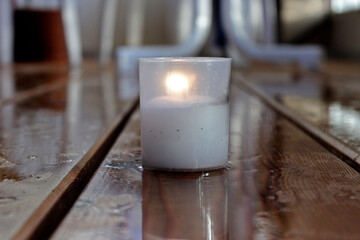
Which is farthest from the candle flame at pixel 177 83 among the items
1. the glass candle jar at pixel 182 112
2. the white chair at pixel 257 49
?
the white chair at pixel 257 49

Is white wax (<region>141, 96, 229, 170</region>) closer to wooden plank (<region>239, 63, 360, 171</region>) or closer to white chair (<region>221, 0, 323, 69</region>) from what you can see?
wooden plank (<region>239, 63, 360, 171</region>)

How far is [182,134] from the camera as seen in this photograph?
34 cm

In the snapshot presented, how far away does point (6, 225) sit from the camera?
24 centimetres

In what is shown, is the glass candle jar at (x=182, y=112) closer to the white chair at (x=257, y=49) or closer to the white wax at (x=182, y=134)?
the white wax at (x=182, y=134)

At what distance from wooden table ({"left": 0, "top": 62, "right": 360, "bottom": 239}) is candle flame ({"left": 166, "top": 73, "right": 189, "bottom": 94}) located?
1.9 inches

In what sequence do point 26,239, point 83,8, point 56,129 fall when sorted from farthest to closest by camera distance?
1. point 83,8
2. point 56,129
3. point 26,239

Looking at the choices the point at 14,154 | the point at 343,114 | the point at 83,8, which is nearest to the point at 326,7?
the point at 83,8

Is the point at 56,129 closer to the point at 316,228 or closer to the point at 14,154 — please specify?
the point at 14,154

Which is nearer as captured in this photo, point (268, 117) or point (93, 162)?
point (93, 162)

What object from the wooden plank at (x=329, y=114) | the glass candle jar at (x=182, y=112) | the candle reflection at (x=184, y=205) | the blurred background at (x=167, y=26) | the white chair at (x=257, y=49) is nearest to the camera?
the candle reflection at (x=184, y=205)

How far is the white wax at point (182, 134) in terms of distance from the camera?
13.5 inches

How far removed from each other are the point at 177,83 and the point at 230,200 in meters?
0.09

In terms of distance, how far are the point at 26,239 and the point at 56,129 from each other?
0.33m

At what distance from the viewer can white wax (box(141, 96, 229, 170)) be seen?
1.13ft
